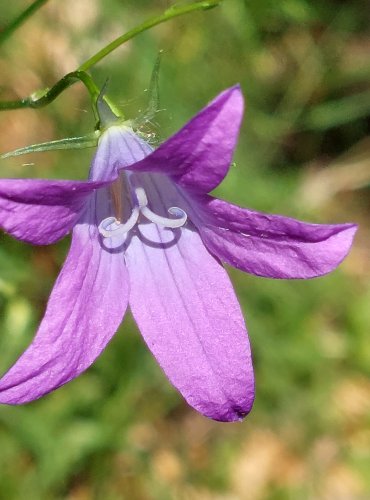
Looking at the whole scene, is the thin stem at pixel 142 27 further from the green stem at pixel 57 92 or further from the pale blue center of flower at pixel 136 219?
the pale blue center of flower at pixel 136 219

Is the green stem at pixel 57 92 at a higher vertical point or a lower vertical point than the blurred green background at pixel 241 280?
higher

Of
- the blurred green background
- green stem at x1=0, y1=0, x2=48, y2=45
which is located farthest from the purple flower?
the blurred green background

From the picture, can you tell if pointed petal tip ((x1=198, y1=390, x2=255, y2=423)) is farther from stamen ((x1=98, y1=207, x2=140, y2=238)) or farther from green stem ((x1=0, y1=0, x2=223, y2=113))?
green stem ((x1=0, y1=0, x2=223, y2=113))

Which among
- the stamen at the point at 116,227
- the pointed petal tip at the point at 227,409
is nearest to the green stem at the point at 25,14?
the stamen at the point at 116,227

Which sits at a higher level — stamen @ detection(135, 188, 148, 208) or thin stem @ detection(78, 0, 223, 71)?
thin stem @ detection(78, 0, 223, 71)

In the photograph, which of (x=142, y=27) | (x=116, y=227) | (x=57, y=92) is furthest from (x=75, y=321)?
(x=142, y=27)

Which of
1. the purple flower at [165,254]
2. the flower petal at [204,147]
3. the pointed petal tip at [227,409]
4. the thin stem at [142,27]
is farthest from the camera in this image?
the pointed petal tip at [227,409]

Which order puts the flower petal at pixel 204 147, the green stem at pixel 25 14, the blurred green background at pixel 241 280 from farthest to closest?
the blurred green background at pixel 241 280 → the green stem at pixel 25 14 → the flower petal at pixel 204 147
